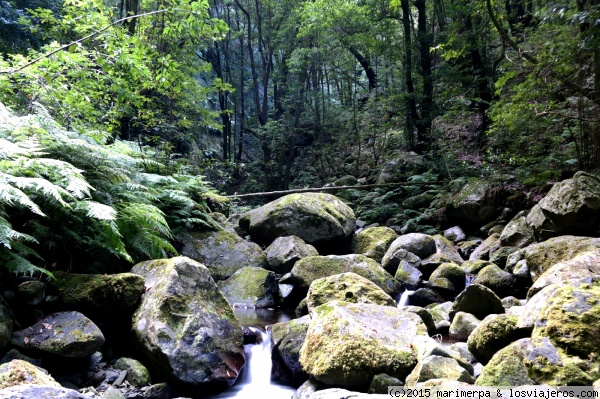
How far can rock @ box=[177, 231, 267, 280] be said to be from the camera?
25.6 feet

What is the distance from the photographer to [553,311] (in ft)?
10.5

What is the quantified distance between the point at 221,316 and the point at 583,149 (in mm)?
8121

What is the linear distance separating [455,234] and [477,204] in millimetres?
898

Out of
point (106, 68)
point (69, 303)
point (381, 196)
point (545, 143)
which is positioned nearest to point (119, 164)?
point (106, 68)

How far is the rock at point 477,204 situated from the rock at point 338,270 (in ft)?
12.3

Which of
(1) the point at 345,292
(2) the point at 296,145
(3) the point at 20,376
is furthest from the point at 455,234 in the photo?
(2) the point at 296,145

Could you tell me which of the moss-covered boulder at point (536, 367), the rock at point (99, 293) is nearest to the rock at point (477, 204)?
the moss-covered boulder at point (536, 367)

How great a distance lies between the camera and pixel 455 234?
32.9 ft

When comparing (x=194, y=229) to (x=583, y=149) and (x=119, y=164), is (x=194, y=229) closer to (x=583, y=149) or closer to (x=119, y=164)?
(x=119, y=164)

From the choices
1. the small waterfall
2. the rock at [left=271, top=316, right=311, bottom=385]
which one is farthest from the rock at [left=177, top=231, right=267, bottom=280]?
the rock at [left=271, top=316, right=311, bottom=385]

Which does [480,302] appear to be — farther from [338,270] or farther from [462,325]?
[338,270]

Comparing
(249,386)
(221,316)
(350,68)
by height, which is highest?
(350,68)

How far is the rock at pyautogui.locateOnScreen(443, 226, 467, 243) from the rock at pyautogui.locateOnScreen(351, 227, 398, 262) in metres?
1.51

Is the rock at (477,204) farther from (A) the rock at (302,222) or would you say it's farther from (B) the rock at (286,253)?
(B) the rock at (286,253)
